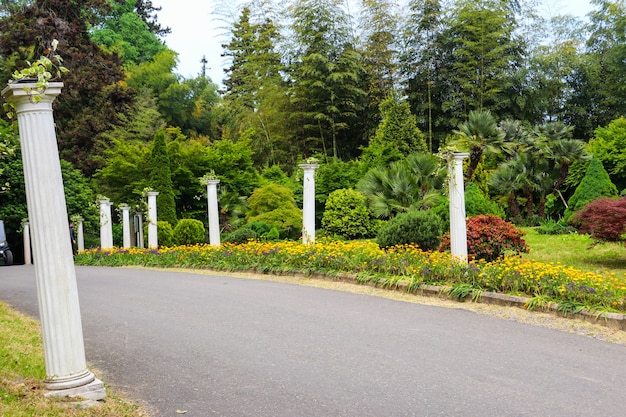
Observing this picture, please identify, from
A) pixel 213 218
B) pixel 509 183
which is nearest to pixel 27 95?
pixel 213 218

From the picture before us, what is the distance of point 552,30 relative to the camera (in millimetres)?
27516

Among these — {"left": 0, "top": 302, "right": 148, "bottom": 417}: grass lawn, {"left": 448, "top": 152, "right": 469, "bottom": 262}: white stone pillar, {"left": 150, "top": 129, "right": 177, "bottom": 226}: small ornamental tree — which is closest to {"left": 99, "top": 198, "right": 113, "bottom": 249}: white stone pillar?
{"left": 150, "top": 129, "right": 177, "bottom": 226}: small ornamental tree

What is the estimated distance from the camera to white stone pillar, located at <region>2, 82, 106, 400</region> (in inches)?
156

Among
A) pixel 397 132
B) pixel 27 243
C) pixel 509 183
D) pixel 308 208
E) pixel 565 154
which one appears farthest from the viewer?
pixel 397 132

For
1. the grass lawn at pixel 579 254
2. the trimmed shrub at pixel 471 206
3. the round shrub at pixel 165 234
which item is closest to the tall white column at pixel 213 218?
the round shrub at pixel 165 234

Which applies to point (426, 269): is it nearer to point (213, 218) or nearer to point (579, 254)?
point (579, 254)

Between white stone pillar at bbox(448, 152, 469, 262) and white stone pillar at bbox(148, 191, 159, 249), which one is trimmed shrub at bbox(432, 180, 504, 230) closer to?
white stone pillar at bbox(448, 152, 469, 262)

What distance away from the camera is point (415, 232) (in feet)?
37.9

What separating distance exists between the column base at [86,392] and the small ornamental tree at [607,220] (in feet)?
28.3

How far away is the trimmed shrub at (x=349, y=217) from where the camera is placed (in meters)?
17.8

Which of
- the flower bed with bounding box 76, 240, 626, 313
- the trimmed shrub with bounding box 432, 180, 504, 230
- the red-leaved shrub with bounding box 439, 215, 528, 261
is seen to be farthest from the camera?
the trimmed shrub with bounding box 432, 180, 504, 230

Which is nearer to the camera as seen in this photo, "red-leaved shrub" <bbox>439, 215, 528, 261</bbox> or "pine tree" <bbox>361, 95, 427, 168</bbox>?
"red-leaved shrub" <bbox>439, 215, 528, 261</bbox>

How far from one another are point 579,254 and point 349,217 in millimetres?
7067

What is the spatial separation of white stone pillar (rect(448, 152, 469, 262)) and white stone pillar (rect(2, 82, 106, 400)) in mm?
6587
